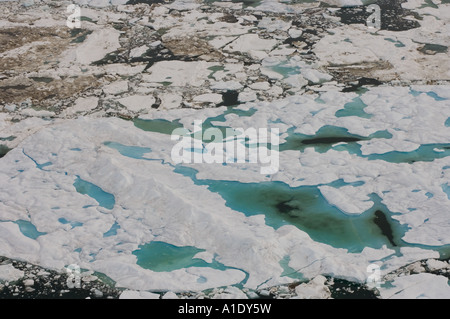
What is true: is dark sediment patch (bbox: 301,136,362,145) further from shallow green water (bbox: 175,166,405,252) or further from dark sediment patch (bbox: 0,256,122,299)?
dark sediment patch (bbox: 0,256,122,299)

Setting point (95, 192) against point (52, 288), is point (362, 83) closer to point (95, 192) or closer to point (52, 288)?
point (95, 192)

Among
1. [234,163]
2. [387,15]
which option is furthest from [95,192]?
[387,15]

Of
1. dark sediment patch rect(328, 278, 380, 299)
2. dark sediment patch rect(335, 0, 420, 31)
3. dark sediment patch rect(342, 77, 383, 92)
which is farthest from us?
dark sediment patch rect(335, 0, 420, 31)

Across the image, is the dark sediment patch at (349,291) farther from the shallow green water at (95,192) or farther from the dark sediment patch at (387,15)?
the dark sediment patch at (387,15)

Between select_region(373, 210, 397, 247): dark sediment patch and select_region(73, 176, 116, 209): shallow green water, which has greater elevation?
select_region(373, 210, 397, 247): dark sediment patch

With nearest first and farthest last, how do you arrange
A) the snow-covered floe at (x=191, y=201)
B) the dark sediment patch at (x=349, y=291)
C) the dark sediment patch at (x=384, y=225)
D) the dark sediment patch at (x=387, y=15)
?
the dark sediment patch at (x=349, y=291)
the snow-covered floe at (x=191, y=201)
the dark sediment patch at (x=384, y=225)
the dark sediment patch at (x=387, y=15)

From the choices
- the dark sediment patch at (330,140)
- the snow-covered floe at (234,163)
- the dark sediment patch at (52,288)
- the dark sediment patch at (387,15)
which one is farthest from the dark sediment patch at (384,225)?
the dark sediment patch at (387,15)

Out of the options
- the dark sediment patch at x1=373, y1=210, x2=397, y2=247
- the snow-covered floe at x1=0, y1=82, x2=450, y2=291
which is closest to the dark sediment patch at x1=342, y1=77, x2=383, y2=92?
the snow-covered floe at x1=0, y1=82, x2=450, y2=291

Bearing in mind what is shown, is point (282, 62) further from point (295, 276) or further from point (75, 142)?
point (295, 276)

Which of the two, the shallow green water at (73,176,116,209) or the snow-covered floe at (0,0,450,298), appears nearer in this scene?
the snow-covered floe at (0,0,450,298)
